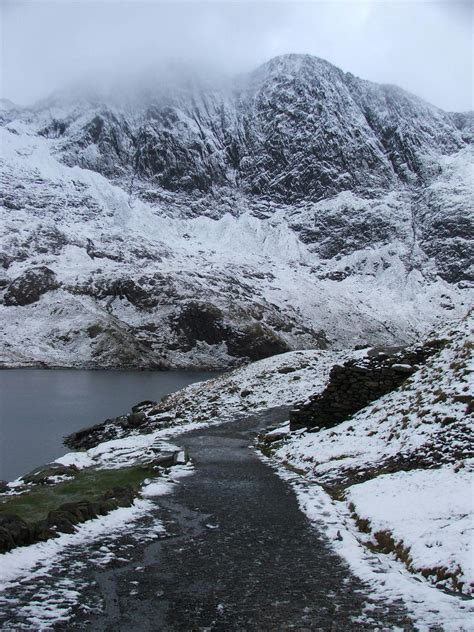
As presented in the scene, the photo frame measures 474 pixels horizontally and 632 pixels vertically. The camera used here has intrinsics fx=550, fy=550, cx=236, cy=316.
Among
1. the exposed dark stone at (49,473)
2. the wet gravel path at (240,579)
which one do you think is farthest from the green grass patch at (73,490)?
the wet gravel path at (240,579)

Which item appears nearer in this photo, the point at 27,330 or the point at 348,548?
the point at 348,548

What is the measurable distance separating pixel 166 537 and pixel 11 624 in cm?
514

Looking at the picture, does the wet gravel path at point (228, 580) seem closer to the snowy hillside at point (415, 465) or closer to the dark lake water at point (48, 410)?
the snowy hillside at point (415, 465)

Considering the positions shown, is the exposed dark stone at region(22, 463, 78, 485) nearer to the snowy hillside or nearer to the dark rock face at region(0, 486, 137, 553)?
Result: the dark rock face at region(0, 486, 137, 553)

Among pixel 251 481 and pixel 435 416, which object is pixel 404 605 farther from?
pixel 251 481

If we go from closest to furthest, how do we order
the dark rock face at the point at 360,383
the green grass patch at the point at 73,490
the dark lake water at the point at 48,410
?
the green grass patch at the point at 73,490 < the dark rock face at the point at 360,383 < the dark lake water at the point at 48,410

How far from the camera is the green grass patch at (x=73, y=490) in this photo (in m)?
14.5

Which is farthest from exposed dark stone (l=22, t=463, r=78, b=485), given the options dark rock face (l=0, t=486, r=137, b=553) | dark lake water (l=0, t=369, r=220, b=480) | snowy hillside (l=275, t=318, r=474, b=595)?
dark lake water (l=0, t=369, r=220, b=480)

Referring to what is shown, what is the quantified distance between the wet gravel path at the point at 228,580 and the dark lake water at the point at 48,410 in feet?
83.7

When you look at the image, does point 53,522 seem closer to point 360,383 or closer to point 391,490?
point 391,490

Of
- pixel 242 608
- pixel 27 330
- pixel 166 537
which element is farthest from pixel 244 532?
pixel 27 330

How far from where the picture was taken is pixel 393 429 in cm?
1933

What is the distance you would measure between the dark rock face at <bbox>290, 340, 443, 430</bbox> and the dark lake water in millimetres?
20514

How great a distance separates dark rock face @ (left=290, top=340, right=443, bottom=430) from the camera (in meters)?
26.3
